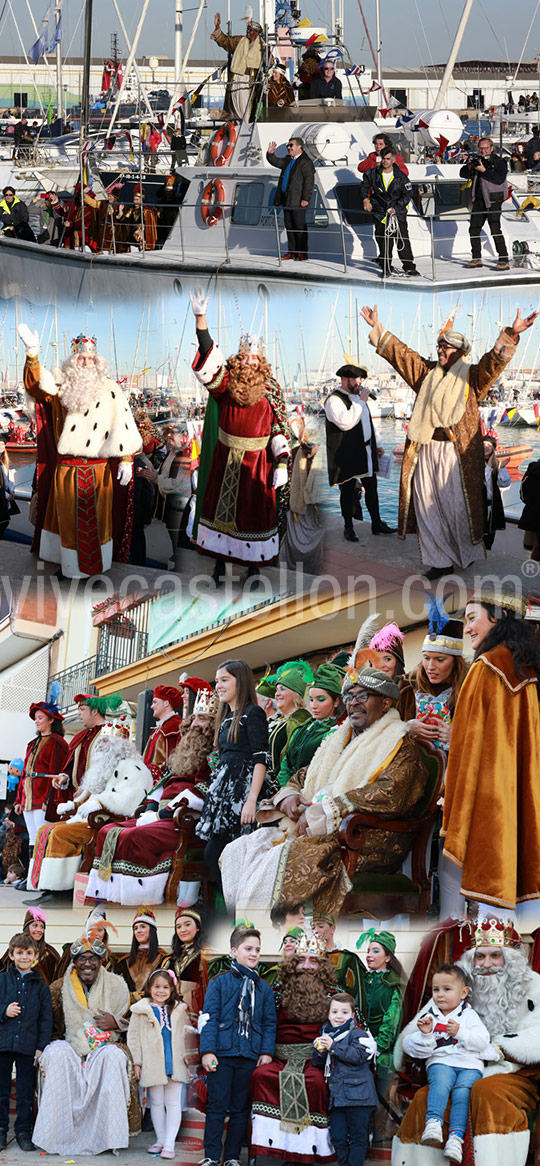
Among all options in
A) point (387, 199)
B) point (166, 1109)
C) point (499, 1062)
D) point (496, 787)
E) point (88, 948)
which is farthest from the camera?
point (387, 199)

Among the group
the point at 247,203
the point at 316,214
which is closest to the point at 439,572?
the point at 316,214

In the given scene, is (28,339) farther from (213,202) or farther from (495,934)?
(495,934)

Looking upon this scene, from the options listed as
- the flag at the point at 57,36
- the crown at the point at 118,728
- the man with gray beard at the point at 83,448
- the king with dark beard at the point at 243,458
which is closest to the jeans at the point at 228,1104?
the crown at the point at 118,728

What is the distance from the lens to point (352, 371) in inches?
263

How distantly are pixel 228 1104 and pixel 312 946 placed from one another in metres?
0.63

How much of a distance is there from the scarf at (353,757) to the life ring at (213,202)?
4.23 metres

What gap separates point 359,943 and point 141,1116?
1065 mm

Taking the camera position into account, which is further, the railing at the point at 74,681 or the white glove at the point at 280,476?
A: the railing at the point at 74,681

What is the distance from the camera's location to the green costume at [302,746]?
19.5ft

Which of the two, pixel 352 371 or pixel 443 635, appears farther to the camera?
pixel 352 371

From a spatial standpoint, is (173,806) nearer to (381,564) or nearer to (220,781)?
(220,781)

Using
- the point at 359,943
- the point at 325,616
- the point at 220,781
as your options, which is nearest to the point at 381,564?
the point at 325,616

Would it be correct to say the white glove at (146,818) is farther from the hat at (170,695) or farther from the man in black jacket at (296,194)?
the man in black jacket at (296,194)

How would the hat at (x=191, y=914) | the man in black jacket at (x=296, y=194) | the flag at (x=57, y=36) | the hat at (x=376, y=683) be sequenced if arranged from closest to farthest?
Result: the hat at (x=376, y=683) < the hat at (x=191, y=914) < the man in black jacket at (x=296, y=194) < the flag at (x=57, y=36)
